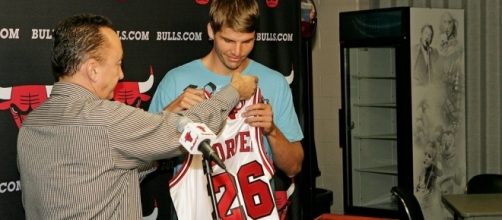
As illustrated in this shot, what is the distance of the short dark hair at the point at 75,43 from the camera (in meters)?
2.29

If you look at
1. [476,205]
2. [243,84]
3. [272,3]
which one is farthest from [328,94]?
[243,84]

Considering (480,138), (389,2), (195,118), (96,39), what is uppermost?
(389,2)

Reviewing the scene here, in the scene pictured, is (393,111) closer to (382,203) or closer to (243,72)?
(382,203)

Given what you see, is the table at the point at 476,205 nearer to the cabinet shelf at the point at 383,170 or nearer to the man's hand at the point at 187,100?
the cabinet shelf at the point at 383,170

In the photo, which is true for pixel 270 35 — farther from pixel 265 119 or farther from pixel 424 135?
pixel 424 135

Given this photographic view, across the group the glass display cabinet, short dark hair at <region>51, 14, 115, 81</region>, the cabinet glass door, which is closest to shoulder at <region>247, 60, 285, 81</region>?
short dark hair at <region>51, 14, 115, 81</region>

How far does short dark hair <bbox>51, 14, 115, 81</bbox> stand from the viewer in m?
2.29

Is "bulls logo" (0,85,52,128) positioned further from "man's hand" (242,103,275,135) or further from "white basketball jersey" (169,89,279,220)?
"man's hand" (242,103,275,135)

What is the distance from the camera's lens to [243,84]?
2.75 m

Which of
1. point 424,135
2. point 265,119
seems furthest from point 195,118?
point 424,135

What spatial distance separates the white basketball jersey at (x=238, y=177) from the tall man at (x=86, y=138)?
0.67 metres

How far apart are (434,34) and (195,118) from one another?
4.35 metres

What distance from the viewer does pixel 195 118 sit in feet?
7.92

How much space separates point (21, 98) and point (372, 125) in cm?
437
